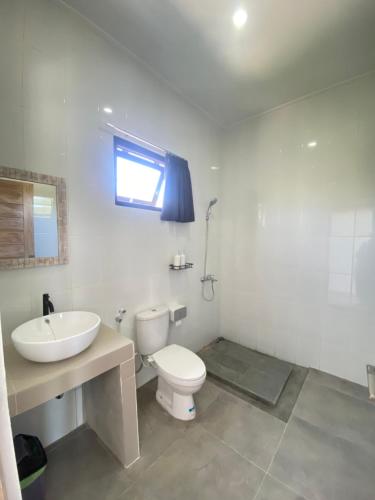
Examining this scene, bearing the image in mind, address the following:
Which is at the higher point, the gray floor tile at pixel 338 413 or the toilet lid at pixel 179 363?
the toilet lid at pixel 179 363

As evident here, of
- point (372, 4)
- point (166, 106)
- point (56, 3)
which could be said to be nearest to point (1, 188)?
point (56, 3)

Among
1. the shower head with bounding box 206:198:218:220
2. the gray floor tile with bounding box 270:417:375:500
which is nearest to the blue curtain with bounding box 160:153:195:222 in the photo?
the shower head with bounding box 206:198:218:220

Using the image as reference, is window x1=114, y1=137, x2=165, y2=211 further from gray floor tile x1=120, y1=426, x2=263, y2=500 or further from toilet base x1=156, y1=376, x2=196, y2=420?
gray floor tile x1=120, y1=426, x2=263, y2=500

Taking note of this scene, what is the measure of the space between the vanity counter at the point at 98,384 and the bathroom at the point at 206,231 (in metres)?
0.02

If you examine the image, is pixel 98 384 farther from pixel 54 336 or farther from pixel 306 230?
pixel 306 230

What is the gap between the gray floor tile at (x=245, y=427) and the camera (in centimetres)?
137

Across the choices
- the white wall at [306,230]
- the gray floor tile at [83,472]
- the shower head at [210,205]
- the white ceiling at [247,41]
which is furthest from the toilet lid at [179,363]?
the white ceiling at [247,41]

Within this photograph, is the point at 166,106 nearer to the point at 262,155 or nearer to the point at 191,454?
the point at 262,155

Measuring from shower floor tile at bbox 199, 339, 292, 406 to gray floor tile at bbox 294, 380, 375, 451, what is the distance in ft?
0.69

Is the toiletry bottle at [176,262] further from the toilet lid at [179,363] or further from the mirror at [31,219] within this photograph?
the mirror at [31,219]

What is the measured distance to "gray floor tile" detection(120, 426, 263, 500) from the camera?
1136mm

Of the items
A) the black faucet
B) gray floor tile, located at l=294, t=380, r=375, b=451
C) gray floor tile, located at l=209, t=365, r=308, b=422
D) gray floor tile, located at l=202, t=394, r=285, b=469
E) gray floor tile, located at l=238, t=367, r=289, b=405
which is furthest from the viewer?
gray floor tile, located at l=238, t=367, r=289, b=405

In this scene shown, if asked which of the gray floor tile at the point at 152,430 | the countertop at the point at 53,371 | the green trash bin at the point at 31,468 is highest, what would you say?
the countertop at the point at 53,371

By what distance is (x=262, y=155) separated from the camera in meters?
2.38
